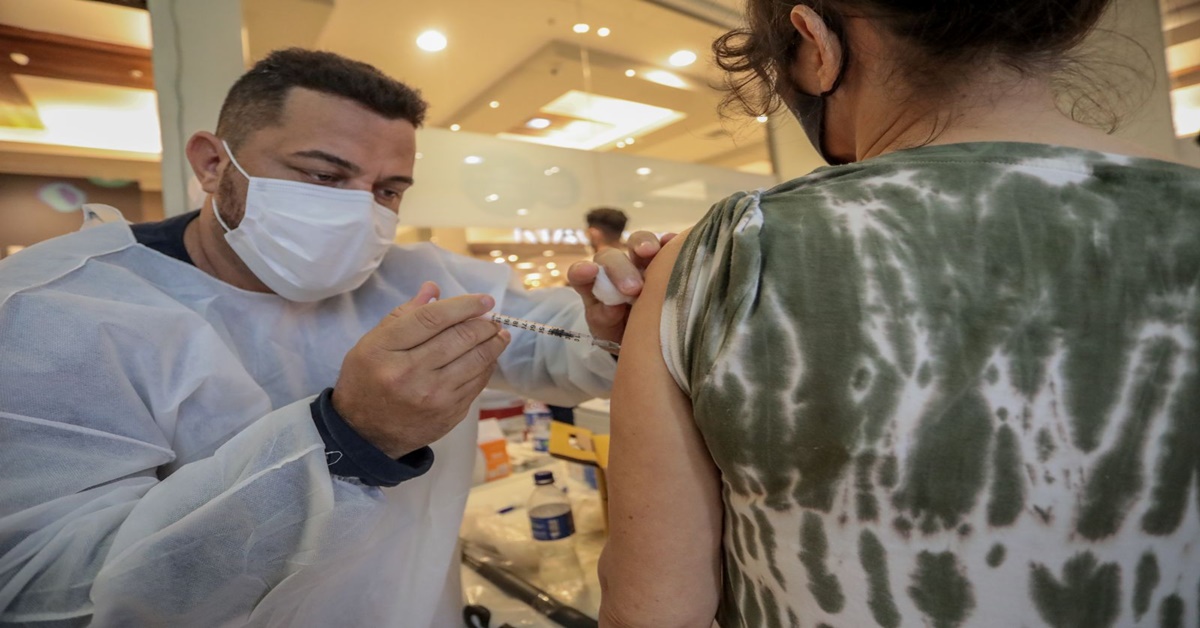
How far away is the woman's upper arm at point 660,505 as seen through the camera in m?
0.50

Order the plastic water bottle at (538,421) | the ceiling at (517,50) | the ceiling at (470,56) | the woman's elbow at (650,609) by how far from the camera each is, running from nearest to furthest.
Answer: the woman's elbow at (650,609)
the ceiling at (470,56)
the plastic water bottle at (538,421)
the ceiling at (517,50)

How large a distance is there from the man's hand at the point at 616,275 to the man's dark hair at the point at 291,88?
56 cm

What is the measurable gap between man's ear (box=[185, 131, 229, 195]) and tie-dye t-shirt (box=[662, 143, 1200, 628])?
3.38 ft

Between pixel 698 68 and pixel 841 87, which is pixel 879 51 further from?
pixel 698 68

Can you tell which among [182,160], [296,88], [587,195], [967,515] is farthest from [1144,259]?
[587,195]

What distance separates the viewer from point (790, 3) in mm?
531

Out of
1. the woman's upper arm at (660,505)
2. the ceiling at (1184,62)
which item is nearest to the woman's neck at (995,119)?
the woman's upper arm at (660,505)

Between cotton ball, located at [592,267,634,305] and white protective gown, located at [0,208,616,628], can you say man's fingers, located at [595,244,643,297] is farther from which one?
white protective gown, located at [0,208,616,628]

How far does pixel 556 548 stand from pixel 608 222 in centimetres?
199

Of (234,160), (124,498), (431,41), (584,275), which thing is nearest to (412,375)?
(584,275)

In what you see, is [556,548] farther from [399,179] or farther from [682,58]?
[682,58]

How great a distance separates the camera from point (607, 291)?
701 mm

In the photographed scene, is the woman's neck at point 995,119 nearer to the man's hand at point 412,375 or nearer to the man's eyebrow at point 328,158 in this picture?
the man's hand at point 412,375

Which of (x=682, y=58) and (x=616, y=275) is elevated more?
(x=682, y=58)
